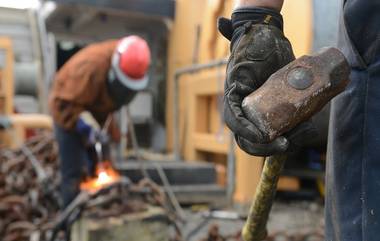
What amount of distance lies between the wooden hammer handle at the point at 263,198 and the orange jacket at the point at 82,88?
2.49 metres

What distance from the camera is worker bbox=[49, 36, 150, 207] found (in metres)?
3.84

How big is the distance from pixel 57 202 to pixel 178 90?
117 inches

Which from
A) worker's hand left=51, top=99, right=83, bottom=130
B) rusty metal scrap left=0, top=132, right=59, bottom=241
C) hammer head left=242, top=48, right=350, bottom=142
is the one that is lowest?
rusty metal scrap left=0, top=132, right=59, bottom=241

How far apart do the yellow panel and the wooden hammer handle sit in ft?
9.18

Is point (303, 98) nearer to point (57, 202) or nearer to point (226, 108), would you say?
point (226, 108)

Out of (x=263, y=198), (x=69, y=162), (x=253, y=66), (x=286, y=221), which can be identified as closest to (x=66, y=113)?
(x=69, y=162)

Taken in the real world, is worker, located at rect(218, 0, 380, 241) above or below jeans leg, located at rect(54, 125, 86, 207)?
above

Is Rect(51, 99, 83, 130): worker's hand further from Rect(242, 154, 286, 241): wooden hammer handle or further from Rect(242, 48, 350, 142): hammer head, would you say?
Rect(242, 48, 350, 142): hammer head

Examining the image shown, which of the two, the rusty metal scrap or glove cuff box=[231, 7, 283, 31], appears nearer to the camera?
glove cuff box=[231, 7, 283, 31]

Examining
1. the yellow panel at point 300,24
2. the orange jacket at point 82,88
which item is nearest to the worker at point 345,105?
the orange jacket at point 82,88

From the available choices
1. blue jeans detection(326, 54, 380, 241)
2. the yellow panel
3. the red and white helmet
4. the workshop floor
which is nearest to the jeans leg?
the red and white helmet

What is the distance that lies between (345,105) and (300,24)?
3112 mm

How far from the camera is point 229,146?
5055mm

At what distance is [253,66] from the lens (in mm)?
1290
